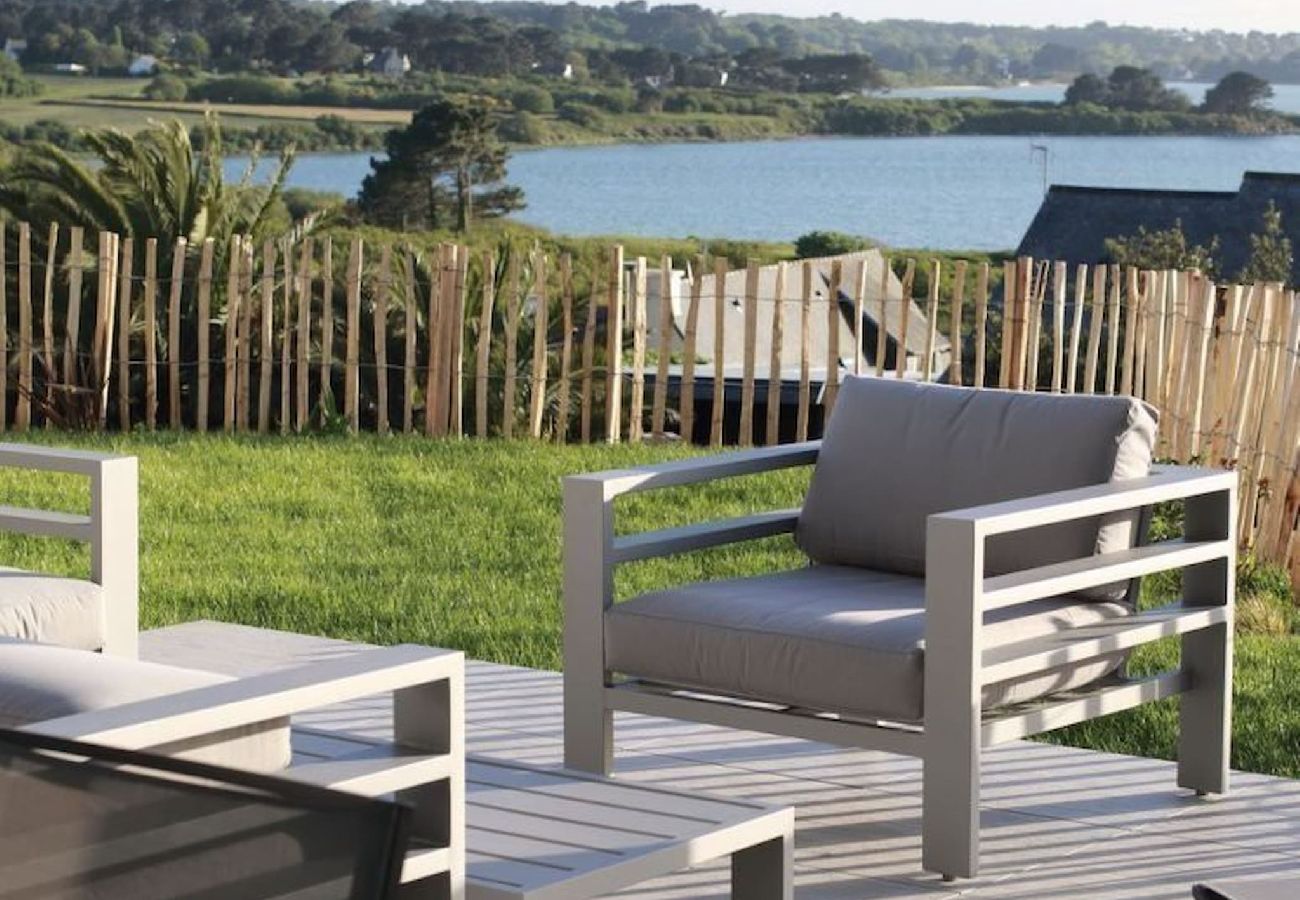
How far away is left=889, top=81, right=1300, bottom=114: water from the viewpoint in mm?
70250

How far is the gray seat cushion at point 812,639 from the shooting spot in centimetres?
365

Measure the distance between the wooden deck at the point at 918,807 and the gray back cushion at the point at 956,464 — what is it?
436 mm

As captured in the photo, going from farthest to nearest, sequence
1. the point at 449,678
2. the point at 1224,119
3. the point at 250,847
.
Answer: the point at 1224,119, the point at 449,678, the point at 250,847

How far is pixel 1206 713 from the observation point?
4156mm

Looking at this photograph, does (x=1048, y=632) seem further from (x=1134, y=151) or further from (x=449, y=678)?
(x=1134, y=151)

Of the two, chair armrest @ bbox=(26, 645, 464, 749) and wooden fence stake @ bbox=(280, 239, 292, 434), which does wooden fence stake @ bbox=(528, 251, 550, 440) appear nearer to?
wooden fence stake @ bbox=(280, 239, 292, 434)

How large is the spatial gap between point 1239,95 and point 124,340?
66655 millimetres

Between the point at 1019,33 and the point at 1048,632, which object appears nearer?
the point at 1048,632

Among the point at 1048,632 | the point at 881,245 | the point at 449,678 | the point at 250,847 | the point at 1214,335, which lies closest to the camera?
the point at 250,847

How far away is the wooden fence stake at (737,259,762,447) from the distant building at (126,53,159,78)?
135 ft

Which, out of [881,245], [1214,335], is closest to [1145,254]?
[1214,335]

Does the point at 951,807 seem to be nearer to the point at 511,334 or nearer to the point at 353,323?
the point at 511,334

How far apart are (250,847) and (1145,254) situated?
2776cm

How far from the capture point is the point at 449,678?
245 cm
